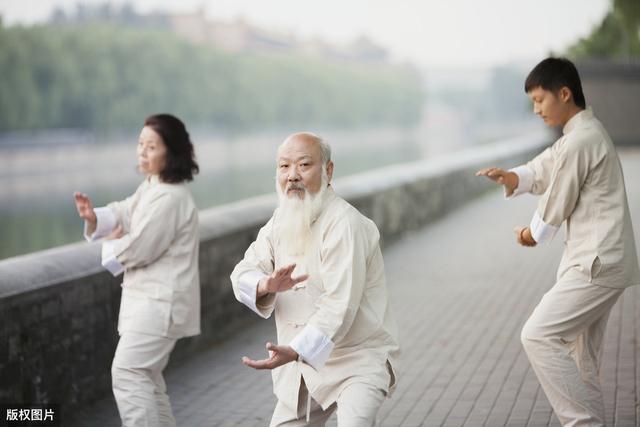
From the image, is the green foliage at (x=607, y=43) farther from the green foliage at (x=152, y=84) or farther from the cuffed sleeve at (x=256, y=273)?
the green foliage at (x=152, y=84)

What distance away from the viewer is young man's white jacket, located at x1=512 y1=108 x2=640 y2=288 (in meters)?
4.10

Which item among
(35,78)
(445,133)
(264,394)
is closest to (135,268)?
(264,394)

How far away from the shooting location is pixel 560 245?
1291 centimetres

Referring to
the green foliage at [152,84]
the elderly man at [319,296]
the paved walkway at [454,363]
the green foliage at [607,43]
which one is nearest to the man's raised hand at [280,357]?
the elderly man at [319,296]

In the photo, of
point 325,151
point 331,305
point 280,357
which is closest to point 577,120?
point 325,151

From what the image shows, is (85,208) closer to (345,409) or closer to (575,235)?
(345,409)

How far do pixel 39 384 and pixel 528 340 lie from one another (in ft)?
8.09

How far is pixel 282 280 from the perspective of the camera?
318 cm

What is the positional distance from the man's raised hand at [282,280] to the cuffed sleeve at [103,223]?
187 centimetres

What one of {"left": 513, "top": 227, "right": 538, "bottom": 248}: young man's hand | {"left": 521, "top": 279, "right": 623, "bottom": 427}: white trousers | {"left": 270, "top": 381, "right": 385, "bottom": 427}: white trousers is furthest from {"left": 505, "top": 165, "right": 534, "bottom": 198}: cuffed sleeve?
{"left": 270, "top": 381, "right": 385, "bottom": 427}: white trousers

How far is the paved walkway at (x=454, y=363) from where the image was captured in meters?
5.41

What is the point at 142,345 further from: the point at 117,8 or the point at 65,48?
the point at 117,8

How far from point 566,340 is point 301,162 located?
5.25ft

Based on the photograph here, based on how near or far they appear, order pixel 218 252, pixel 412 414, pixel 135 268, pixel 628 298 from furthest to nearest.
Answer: pixel 628 298
pixel 218 252
pixel 412 414
pixel 135 268
